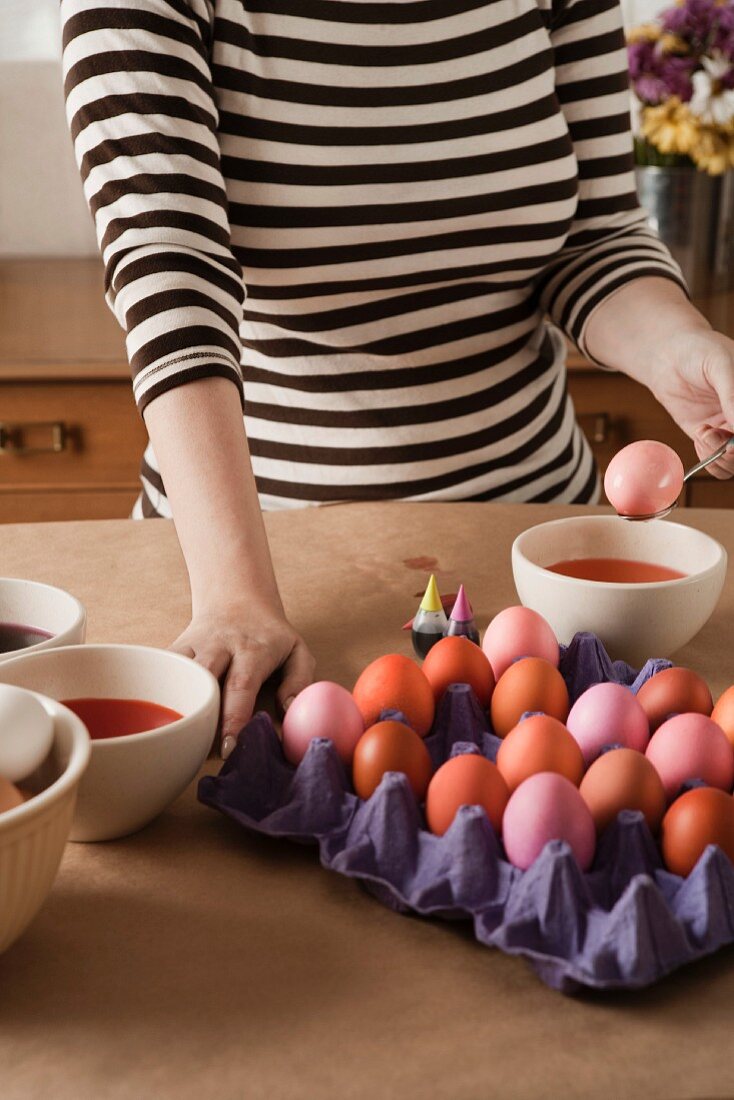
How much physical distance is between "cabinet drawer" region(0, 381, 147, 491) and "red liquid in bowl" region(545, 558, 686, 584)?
1170 mm

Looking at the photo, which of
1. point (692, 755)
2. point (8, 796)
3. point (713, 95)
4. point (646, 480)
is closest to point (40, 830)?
point (8, 796)

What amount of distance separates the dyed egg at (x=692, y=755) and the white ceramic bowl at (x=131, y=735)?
0.24m

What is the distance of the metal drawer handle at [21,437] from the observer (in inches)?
75.7

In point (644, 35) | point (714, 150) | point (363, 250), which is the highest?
point (644, 35)

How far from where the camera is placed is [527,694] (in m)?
0.68

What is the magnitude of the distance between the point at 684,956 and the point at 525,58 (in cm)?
92

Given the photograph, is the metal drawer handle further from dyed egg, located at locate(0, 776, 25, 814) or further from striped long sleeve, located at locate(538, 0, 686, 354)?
dyed egg, located at locate(0, 776, 25, 814)

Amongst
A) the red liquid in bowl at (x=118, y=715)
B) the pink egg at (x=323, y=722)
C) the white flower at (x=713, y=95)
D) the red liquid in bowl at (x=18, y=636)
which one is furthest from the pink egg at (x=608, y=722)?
the white flower at (x=713, y=95)

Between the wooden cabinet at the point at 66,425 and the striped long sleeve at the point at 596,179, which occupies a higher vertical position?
the striped long sleeve at the point at 596,179

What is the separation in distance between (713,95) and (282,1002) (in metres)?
2.10

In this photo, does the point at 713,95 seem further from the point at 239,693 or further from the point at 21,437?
the point at 239,693

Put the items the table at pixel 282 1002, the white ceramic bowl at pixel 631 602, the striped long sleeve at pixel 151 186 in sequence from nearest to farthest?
the table at pixel 282 1002 < the white ceramic bowl at pixel 631 602 < the striped long sleeve at pixel 151 186

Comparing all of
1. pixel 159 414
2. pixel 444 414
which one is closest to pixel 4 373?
pixel 444 414

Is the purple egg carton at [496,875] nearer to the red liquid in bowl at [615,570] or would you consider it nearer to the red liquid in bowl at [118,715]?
the red liquid in bowl at [118,715]
